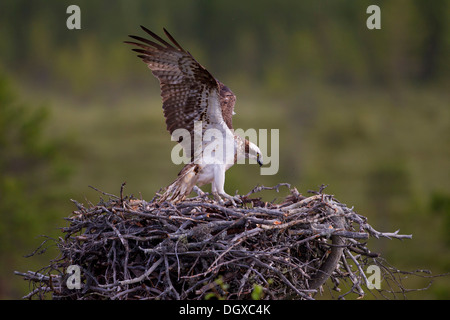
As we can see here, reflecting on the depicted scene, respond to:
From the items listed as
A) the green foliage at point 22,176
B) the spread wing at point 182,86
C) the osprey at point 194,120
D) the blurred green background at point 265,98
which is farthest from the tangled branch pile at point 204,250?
the blurred green background at point 265,98

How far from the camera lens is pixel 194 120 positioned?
6.76m

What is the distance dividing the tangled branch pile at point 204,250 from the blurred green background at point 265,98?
49.9 feet

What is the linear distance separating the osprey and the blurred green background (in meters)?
14.1

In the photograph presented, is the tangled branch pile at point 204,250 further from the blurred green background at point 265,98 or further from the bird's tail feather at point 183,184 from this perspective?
the blurred green background at point 265,98

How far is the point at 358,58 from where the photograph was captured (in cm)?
4469

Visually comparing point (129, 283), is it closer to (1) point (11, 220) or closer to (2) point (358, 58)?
(1) point (11, 220)

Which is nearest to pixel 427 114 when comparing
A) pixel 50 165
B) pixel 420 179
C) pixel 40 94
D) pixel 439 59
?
pixel 439 59

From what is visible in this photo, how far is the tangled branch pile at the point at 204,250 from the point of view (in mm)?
5152

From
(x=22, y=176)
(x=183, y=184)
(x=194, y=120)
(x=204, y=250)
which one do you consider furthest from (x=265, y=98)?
(x=204, y=250)

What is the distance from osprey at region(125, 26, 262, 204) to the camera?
6.50m

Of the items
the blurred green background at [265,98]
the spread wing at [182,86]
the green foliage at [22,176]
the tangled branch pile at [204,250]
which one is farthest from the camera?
the blurred green background at [265,98]

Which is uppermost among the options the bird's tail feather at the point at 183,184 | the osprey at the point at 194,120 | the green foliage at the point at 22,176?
the osprey at the point at 194,120

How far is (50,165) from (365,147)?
61.4 feet

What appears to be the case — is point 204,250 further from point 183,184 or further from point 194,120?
point 194,120
